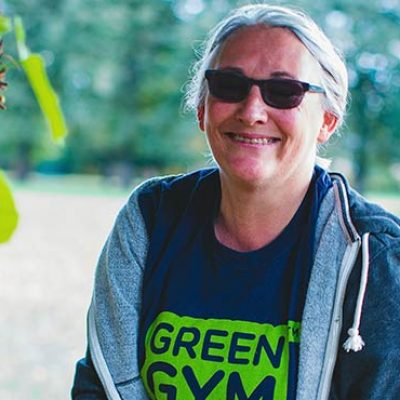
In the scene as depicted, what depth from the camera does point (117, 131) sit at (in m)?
5.69

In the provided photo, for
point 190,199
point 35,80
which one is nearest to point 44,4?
point 190,199

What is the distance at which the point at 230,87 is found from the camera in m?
0.87

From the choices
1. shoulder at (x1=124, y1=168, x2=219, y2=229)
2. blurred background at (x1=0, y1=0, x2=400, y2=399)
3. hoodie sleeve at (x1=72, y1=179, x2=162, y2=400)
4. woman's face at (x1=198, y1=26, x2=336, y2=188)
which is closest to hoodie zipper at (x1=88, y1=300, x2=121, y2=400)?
hoodie sleeve at (x1=72, y1=179, x2=162, y2=400)

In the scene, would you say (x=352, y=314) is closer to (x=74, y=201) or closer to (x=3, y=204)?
(x=3, y=204)

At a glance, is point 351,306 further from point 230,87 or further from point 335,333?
point 230,87

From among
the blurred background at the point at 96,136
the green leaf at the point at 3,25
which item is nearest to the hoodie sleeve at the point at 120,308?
the green leaf at the point at 3,25

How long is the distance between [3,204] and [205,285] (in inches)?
18.0

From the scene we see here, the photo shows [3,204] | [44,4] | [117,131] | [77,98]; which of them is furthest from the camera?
[117,131]

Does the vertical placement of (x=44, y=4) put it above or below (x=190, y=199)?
above

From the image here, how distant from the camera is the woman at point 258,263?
81 centimetres

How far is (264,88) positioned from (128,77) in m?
4.70

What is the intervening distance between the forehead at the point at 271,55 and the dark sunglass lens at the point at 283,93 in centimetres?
1

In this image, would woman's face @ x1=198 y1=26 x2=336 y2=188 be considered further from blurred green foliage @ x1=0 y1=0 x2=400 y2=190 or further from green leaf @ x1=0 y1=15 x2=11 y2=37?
blurred green foliage @ x1=0 y1=0 x2=400 y2=190

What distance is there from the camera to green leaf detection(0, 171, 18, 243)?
0.47 meters
